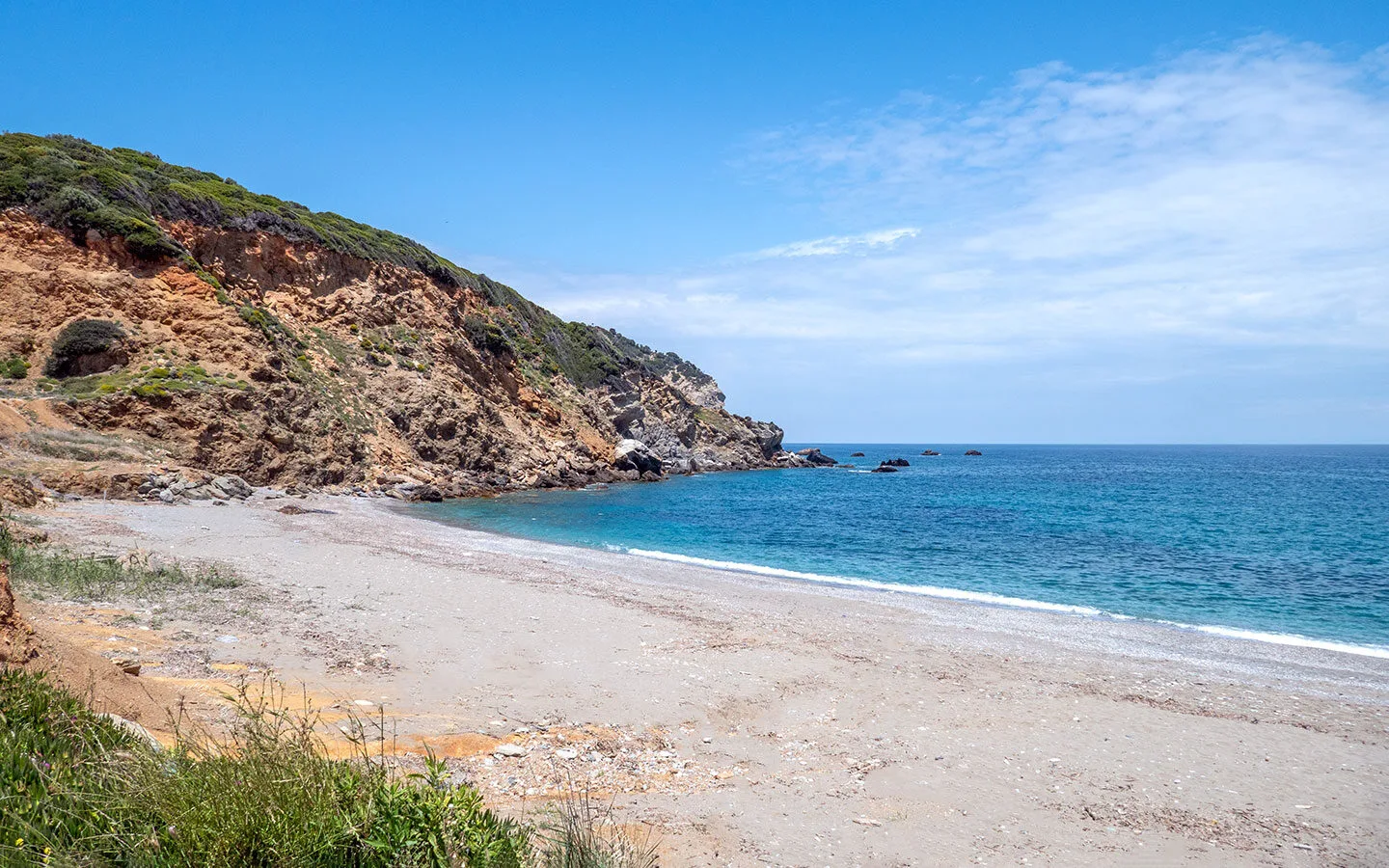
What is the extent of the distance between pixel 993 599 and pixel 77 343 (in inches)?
1407

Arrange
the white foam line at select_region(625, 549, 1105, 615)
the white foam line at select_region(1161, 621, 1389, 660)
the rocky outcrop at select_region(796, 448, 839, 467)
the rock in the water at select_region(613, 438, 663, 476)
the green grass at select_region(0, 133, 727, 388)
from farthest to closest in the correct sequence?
the rocky outcrop at select_region(796, 448, 839, 467)
the rock in the water at select_region(613, 438, 663, 476)
the green grass at select_region(0, 133, 727, 388)
the white foam line at select_region(625, 549, 1105, 615)
the white foam line at select_region(1161, 621, 1389, 660)

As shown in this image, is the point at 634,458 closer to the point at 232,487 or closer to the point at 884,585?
the point at 232,487

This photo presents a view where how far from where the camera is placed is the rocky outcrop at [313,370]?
102 feet

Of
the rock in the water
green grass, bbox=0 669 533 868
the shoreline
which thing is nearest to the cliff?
the rock in the water

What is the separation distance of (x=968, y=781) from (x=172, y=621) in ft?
33.8

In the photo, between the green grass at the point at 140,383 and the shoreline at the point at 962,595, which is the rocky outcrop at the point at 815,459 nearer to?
the shoreline at the point at 962,595

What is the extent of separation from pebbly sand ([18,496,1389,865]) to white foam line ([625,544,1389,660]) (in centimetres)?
75

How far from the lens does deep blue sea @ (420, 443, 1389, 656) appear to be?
19.3 metres

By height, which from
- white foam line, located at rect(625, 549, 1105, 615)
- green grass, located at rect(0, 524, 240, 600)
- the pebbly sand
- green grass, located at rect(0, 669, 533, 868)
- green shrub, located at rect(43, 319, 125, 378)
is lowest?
white foam line, located at rect(625, 549, 1105, 615)

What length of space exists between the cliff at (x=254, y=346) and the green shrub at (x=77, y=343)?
0.07m

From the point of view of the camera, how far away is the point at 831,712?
31.1ft

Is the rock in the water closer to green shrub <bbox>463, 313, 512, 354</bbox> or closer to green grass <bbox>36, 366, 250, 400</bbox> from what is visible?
green shrub <bbox>463, 313, 512, 354</bbox>

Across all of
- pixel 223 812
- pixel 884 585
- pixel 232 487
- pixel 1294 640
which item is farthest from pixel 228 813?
pixel 232 487

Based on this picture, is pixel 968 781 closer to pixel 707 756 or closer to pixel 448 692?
pixel 707 756
